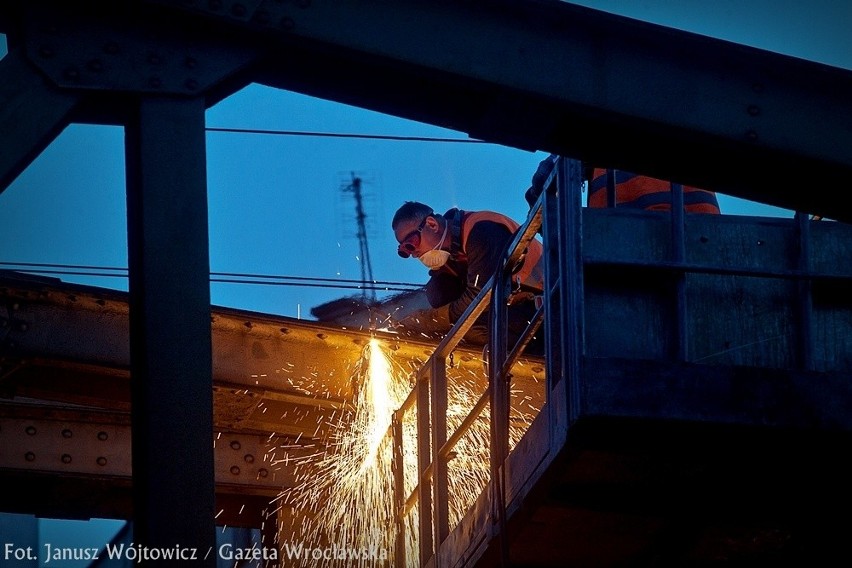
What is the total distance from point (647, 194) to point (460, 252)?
2.23 meters

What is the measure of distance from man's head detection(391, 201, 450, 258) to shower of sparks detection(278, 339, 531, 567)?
961mm

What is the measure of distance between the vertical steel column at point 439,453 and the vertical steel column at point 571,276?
6.70 feet

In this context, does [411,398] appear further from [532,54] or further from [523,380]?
[532,54]

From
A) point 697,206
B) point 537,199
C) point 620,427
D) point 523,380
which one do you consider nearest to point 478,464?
point 523,380

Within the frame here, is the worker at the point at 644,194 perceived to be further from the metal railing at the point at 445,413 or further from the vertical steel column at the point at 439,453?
the vertical steel column at the point at 439,453

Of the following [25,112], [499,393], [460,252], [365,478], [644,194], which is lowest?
[25,112]

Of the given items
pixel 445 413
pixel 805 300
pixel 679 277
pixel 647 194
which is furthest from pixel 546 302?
pixel 445 413

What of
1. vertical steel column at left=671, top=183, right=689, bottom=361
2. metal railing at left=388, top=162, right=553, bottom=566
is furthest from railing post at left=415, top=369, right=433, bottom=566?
vertical steel column at left=671, top=183, right=689, bottom=361

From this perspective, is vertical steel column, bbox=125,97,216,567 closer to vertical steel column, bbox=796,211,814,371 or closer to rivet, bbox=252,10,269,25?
rivet, bbox=252,10,269,25

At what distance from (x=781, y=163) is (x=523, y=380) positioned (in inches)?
207

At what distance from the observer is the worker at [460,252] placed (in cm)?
945

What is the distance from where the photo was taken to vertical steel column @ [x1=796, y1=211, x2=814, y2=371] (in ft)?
20.6

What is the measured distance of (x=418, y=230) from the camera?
32.8 ft

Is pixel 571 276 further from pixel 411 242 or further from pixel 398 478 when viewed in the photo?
pixel 411 242
